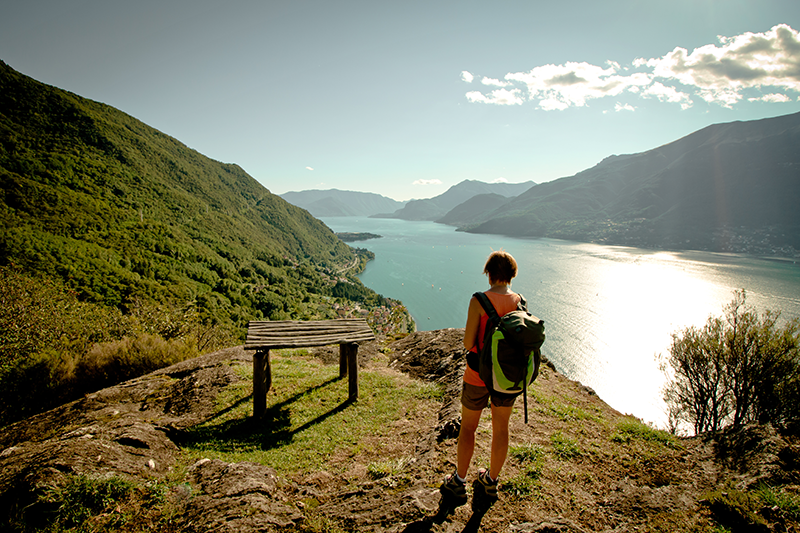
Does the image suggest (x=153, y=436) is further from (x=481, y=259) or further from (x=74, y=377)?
(x=481, y=259)

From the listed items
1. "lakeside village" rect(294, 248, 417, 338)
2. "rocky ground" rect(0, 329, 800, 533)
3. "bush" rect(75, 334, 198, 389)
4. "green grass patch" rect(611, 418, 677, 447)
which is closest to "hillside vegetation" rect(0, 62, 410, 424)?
"bush" rect(75, 334, 198, 389)

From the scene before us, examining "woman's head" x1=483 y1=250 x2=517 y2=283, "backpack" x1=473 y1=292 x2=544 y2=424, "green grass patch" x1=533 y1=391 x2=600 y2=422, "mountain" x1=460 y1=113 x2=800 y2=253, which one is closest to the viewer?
"backpack" x1=473 y1=292 x2=544 y2=424

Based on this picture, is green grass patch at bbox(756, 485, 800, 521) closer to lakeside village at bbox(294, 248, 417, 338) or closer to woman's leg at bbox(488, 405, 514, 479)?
woman's leg at bbox(488, 405, 514, 479)

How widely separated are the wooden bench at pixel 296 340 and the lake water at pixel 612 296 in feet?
140

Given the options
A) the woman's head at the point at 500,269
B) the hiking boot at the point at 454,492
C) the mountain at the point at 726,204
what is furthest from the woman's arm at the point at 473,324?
the mountain at the point at 726,204

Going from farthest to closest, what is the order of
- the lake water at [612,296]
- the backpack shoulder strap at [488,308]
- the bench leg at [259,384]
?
the lake water at [612,296]
the bench leg at [259,384]
the backpack shoulder strap at [488,308]

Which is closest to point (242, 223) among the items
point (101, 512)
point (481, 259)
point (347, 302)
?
point (347, 302)

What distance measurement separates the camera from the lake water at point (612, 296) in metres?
46.0

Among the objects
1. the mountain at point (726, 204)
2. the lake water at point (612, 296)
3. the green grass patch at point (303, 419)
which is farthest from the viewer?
the mountain at point (726, 204)

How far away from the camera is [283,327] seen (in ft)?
24.6

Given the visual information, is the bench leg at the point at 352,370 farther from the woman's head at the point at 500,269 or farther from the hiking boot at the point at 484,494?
the woman's head at the point at 500,269

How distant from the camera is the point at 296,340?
21.3 feet

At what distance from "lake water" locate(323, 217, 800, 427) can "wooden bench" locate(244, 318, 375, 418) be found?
1685 inches

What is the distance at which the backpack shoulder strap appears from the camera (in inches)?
119
